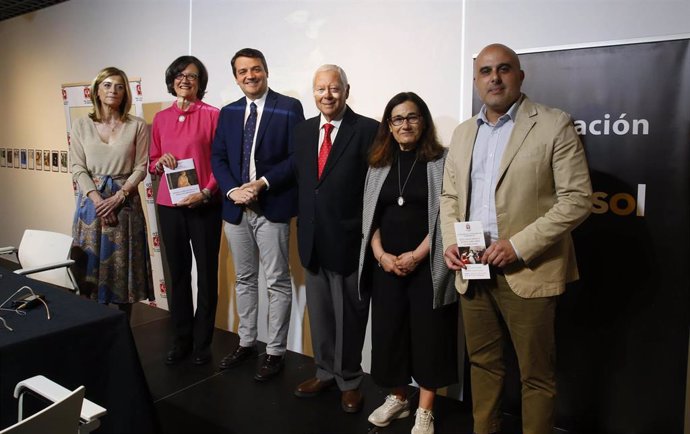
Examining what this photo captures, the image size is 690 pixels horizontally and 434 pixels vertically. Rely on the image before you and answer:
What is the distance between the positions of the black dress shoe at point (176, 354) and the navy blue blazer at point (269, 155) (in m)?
0.96

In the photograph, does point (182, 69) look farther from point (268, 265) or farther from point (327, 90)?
A: point (268, 265)

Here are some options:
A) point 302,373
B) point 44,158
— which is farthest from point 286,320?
point 44,158

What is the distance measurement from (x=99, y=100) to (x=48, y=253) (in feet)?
3.34

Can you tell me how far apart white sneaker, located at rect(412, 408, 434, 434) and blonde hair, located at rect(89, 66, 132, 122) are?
2564 millimetres

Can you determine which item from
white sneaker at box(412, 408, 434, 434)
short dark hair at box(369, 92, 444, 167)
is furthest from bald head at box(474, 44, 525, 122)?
white sneaker at box(412, 408, 434, 434)

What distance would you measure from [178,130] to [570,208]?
7.59 feet

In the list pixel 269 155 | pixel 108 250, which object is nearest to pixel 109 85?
pixel 108 250

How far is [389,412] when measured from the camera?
248 cm

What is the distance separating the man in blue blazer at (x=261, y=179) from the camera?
9.37ft

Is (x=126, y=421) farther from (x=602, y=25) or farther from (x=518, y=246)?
(x=602, y=25)

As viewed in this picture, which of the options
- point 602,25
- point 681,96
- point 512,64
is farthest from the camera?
point 602,25

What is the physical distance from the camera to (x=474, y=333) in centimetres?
219

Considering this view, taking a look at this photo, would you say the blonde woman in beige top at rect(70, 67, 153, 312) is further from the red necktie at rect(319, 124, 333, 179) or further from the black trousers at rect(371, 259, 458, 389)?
the black trousers at rect(371, 259, 458, 389)

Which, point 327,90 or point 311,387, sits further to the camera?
point 311,387
